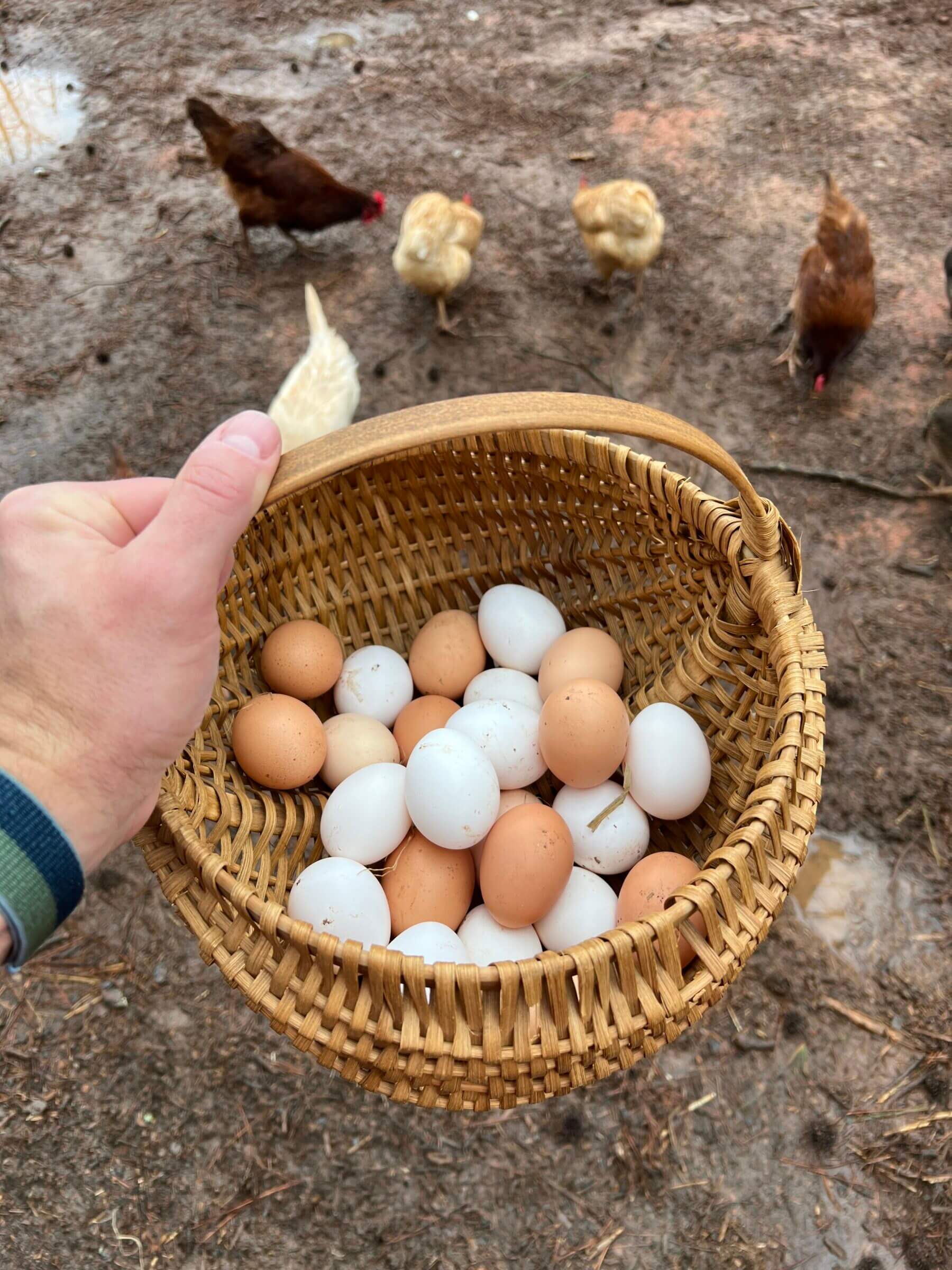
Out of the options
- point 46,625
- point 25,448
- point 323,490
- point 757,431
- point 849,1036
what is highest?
point 46,625

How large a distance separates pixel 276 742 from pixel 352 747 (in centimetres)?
16

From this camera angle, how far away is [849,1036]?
1691 millimetres

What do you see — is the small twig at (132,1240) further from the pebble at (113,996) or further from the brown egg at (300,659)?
the brown egg at (300,659)

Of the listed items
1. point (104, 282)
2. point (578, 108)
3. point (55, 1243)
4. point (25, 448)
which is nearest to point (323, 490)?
point (55, 1243)

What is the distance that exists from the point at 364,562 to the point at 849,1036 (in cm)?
128

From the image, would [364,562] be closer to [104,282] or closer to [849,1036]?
[849,1036]

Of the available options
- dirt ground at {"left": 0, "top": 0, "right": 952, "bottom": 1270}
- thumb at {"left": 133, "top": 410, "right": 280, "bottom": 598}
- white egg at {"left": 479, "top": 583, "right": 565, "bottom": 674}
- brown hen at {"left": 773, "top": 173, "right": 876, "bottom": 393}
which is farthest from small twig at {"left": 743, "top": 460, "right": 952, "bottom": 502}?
thumb at {"left": 133, "top": 410, "right": 280, "bottom": 598}

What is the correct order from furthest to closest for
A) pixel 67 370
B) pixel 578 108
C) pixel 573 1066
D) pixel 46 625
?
pixel 578 108
pixel 67 370
pixel 573 1066
pixel 46 625

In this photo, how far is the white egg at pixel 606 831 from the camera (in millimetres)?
1408

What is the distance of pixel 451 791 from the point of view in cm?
130

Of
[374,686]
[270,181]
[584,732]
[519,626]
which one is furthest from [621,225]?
[584,732]

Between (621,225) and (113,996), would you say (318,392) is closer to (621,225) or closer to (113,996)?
(621,225)

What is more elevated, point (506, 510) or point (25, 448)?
point (506, 510)

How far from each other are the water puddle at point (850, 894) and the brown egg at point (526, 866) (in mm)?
754
